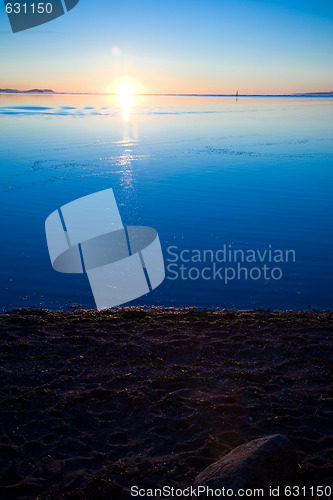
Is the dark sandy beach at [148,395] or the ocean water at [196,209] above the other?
the ocean water at [196,209]

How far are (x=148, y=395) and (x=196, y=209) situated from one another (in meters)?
10.2

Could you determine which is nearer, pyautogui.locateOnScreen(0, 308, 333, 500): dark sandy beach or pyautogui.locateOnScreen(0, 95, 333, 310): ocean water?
pyautogui.locateOnScreen(0, 308, 333, 500): dark sandy beach

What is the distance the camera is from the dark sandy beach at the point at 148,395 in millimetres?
4738

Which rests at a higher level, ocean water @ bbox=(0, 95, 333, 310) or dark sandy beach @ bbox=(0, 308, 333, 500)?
ocean water @ bbox=(0, 95, 333, 310)

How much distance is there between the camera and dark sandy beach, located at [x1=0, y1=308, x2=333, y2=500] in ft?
15.5

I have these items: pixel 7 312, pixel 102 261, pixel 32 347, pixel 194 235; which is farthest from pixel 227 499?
pixel 194 235

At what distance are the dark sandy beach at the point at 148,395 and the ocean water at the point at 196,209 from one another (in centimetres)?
139

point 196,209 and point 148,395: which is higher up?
point 196,209

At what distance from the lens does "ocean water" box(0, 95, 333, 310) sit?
9.99 meters

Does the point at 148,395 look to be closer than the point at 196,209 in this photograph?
Yes

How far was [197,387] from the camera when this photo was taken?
629cm

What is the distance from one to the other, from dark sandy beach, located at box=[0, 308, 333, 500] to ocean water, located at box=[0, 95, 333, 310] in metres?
1.39

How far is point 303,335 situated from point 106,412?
13.6ft

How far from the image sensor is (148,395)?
19.9ft
